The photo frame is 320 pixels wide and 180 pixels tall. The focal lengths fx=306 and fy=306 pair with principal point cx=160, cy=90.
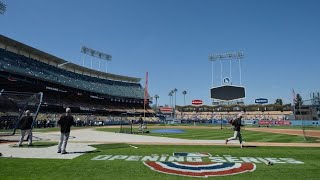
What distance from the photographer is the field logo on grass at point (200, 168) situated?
9.21 m

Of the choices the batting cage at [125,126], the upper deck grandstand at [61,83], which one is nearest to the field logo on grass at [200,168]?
the batting cage at [125,126]

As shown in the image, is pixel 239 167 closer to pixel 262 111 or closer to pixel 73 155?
pixel 73 155

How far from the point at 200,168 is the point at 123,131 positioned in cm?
2924

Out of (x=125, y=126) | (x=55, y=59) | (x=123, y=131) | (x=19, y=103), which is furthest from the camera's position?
(x=55, y=59)

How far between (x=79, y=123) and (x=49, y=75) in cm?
2045

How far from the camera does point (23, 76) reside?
63.2 meters

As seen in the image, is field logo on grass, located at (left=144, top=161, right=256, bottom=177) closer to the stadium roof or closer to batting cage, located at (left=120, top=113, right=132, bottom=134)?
batting cage, located at (left=120, top=113, right=132, bottom=134)

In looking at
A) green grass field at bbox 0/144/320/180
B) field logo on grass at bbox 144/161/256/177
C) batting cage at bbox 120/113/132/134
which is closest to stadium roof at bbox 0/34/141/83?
batting cage at bbox 120/113/132/134

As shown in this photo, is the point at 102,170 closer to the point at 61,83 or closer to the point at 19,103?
the point at 19,103

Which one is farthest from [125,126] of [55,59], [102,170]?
[102,170]

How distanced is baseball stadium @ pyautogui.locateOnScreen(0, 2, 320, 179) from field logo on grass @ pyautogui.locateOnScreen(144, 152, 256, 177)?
0.03 meters

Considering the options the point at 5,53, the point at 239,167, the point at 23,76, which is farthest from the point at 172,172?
the point at 5,53

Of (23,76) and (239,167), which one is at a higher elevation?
(23,76)

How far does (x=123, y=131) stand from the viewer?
38.5 meters
